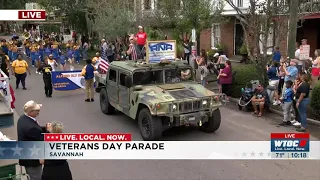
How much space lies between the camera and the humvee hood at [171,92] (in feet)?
30.2

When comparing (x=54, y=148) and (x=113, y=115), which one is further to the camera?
(x=113, y=115)

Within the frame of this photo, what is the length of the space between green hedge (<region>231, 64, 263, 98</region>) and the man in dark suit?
359 inches

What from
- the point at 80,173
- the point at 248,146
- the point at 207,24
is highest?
the point at 207,24

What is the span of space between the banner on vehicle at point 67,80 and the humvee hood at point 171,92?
20.3ft

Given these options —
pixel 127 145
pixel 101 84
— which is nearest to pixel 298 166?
pixel 127 145

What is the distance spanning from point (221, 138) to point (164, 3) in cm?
1088

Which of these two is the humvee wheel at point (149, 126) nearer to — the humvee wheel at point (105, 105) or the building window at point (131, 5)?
the humvee wheel at point (105, 105)

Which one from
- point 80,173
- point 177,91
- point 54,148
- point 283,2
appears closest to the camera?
point 54,148

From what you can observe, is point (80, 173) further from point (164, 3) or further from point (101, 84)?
point (164, 3)

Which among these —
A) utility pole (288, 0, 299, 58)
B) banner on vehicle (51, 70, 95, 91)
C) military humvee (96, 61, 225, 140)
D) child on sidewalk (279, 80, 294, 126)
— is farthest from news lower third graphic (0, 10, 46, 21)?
utility pole (288, 0, 299, 58)

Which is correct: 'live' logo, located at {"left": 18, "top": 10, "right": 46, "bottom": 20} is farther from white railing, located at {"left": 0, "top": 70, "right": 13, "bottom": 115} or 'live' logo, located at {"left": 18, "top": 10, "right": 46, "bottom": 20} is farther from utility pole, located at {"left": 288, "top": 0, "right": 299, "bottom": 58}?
utility pole, located at {"left": 288, "top": 0, "right": 299, "bottom": 58}

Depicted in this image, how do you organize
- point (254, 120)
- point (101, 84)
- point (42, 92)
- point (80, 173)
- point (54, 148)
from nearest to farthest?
point (54, 148)
point (80, 173)
point (254, 120)
point (101, 84)
point (42, 92)

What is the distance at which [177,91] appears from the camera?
9.67 m

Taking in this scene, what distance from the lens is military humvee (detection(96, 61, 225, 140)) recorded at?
29.8ft
